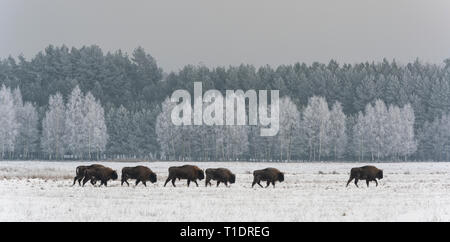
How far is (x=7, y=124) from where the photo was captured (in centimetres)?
10675

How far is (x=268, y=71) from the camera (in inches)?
5374

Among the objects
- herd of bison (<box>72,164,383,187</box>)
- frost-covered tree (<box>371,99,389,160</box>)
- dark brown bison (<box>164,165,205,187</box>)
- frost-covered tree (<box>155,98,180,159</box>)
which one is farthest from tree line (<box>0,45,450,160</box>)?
dark brown bison (<box>164,165,205,187</box>)

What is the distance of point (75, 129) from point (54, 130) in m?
4.48

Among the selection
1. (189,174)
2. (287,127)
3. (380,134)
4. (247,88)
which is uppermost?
(247,88)

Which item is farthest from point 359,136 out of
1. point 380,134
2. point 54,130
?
point 54,130

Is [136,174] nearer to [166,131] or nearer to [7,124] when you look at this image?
[166,131]

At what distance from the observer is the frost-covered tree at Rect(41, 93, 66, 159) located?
107 metres

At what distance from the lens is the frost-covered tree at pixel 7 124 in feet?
349

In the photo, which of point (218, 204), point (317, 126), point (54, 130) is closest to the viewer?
point (218, 204)

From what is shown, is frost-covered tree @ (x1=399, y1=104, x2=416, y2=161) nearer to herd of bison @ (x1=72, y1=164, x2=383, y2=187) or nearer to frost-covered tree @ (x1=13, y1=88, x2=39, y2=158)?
frost-covered tree @ (x1=13, y1=88, x2=39, y2=158)

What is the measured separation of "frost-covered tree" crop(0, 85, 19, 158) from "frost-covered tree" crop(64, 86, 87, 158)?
8251mm

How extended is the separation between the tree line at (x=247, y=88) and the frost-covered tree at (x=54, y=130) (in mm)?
314

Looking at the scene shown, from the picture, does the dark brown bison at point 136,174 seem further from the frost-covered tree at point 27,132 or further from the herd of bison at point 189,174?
the frost-covered tree at point 27,132
